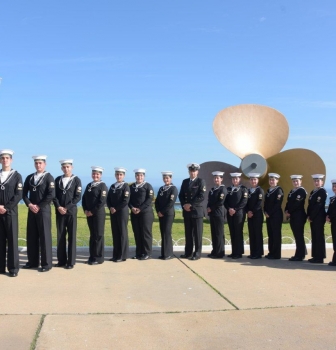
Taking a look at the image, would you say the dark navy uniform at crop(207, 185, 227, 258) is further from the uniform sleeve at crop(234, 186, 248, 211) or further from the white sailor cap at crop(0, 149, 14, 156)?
the white sailor cap at crop(0, 149, 14, 156)

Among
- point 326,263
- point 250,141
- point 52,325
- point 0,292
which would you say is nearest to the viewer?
point 52,325

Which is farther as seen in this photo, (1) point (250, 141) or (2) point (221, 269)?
(1) point (250, 141)

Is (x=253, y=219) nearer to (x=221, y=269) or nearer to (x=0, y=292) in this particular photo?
(x=221, y=269)

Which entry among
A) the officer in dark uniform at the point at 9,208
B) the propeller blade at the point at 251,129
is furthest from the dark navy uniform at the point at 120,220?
the propeller blade at the point at 251,129

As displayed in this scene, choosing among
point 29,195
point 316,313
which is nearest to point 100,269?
point 29,195

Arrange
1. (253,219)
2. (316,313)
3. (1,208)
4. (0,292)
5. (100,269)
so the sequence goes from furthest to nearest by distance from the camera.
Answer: (253,219), (100,269), (1,208), (0,292), (316,313)

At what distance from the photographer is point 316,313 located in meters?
4.21

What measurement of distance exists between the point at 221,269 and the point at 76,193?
2313mm

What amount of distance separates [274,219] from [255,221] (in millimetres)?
305

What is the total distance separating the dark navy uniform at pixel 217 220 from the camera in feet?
23.6

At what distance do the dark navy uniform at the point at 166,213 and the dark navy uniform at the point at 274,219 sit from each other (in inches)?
61.1

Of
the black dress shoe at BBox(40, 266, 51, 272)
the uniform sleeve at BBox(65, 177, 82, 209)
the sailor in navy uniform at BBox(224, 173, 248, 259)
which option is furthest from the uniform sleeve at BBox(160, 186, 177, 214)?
the black dress shoe at BBox(40, 266, 51, 272)

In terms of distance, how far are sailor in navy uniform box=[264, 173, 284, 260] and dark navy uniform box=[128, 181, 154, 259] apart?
1.92 meters

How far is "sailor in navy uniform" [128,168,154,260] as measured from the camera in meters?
7.04
